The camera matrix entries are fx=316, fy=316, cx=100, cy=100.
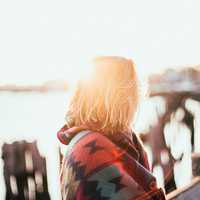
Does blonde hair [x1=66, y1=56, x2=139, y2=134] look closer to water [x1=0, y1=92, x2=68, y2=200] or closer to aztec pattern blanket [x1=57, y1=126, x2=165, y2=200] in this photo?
aztec pattern blanket [x1=57, y1=126, x2=165, y2=200]

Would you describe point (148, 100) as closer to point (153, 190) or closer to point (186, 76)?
point (186, 76)

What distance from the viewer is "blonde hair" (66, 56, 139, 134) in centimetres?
80

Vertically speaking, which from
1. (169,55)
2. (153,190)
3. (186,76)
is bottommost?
(153,190)

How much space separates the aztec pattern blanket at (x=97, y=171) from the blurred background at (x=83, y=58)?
36 cm

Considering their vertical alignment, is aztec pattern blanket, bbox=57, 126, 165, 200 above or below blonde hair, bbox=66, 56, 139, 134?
below

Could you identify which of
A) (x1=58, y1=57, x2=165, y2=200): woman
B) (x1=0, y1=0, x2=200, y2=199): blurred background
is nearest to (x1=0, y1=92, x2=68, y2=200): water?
(x1=0, y1=0, x2=200, y2=199): blurred background

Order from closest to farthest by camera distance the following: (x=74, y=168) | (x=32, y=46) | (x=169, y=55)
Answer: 1. (x=74, y=168)
2. (x=32, y=46)
3. (x=169, y=55)

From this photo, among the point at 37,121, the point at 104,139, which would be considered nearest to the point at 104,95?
the point at 104,139

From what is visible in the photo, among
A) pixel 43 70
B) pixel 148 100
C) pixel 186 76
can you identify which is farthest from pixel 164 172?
pixel 43 70

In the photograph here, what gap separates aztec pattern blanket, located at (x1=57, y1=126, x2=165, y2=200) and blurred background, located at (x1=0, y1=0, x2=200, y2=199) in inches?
14.1

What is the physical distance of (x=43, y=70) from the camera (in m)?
1.27

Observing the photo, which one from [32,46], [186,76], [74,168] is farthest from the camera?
[186,76]

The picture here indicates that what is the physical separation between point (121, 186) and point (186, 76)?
100 centimetres

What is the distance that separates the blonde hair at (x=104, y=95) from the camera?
2.62 ft
